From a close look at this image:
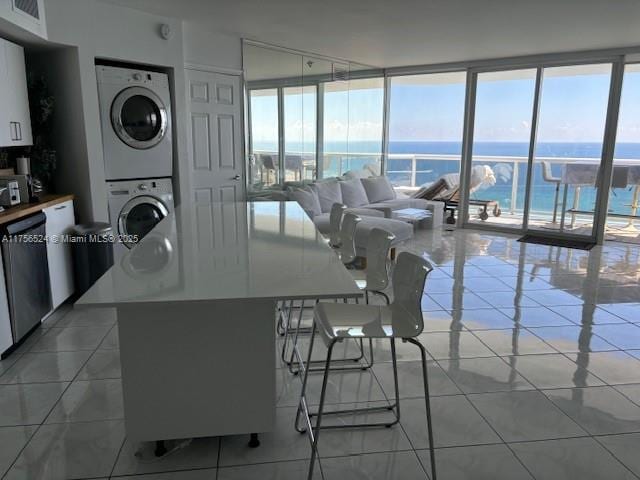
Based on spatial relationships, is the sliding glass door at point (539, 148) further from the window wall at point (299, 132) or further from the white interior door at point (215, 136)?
the white interior door at point (215, 136)

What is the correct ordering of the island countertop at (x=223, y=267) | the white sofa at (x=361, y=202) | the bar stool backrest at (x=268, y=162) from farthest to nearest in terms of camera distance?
the bar stool backrest at (x=268, y=162)
the white sofa at (x=361, y=202)
the island countertop at (x=223, y=267)

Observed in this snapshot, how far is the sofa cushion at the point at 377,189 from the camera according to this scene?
23.8 feet

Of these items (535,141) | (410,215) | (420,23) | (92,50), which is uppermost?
(420,23)

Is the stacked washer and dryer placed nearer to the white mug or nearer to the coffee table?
the white mug

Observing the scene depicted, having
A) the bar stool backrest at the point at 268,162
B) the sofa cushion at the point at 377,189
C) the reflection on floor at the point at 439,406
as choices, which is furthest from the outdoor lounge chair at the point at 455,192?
the reflection on floor at the point at 439,406

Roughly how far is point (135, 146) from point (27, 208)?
1.48m

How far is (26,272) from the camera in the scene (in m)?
3.20

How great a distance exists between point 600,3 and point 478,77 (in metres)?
3.21

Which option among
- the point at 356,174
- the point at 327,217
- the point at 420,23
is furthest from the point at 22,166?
the point at 356,174

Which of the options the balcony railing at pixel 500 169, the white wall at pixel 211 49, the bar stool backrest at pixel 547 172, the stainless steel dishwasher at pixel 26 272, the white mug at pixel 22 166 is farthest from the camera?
the bar stool backrest at pixel 547 172

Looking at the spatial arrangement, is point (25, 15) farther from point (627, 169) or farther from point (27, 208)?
point (627, 169)

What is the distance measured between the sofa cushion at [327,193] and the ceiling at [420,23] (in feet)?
5.72

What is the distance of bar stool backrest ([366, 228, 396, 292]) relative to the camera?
2602mm

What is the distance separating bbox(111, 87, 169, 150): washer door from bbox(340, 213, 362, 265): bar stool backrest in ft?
8.13
